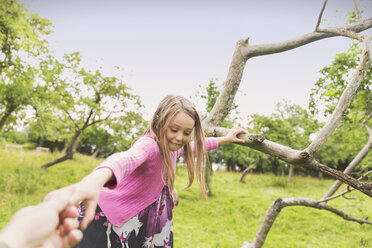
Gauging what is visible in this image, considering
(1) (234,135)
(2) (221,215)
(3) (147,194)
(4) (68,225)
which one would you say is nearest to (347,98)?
(1) (234,135)

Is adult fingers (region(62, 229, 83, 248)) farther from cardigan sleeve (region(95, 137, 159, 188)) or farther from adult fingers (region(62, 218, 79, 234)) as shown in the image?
cardigan sleeve (region(95, 137, 159, 188))

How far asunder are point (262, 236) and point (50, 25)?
1248 cm

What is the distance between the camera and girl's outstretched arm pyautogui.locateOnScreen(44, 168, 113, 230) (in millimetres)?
741

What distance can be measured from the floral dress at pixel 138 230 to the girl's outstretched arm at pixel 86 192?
3.37 ft

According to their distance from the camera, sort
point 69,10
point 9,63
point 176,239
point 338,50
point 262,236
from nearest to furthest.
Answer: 1. point 262,236
2. point 338,50
3. point 176,239
4. point 9,63
5. point 69,10

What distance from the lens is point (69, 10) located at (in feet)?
42.5

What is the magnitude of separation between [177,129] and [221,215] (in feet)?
27.8

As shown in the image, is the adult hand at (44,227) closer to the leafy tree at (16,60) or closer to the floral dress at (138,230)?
the floral dress at (138,230)

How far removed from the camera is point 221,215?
370 inches

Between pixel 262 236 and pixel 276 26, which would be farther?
pixel 276 26

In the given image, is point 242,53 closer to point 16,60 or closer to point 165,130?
point 165,130

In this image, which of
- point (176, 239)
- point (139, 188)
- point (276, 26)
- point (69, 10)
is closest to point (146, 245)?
point (139, 188)

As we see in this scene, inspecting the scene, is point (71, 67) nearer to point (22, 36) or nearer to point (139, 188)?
point (22, 36)

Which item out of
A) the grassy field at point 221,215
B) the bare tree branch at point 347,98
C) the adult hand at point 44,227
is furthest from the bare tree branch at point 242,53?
the grassy field at point 221,215
